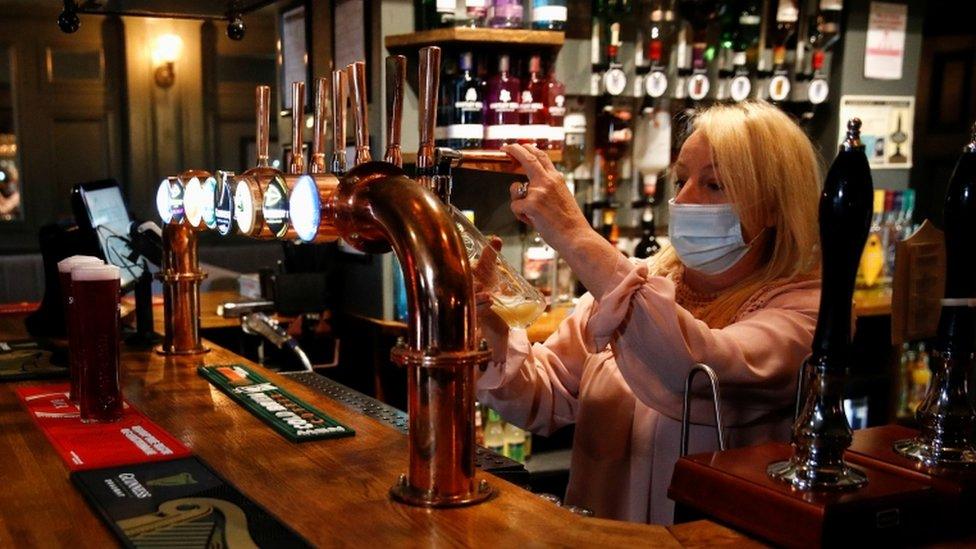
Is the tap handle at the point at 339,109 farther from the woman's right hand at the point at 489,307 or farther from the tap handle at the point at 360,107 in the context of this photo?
the woman's right hand at the point at 489,307

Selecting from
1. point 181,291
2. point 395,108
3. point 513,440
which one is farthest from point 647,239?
point 395,108

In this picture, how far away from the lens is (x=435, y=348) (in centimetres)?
104

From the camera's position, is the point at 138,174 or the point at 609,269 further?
the point at 138,174

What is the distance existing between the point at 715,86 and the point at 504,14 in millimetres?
1322

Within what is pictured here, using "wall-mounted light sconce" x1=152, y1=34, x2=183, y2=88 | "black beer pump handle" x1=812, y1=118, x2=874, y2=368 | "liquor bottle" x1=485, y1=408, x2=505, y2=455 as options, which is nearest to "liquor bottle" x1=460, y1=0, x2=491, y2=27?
"liquor bottle" x1=485, y1=408, x2=505, y2=455

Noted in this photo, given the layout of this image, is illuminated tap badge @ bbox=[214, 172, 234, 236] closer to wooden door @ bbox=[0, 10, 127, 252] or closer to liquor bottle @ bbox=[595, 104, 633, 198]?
liquor bottle @ bbox=[595, 104, 633, 198]

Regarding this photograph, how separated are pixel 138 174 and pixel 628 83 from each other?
4299 millimetres

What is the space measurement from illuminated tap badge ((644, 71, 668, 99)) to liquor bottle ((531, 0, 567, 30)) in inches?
27.1

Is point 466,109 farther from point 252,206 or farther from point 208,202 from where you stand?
point 252,206

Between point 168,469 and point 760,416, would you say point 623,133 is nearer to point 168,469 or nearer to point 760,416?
point 760,416

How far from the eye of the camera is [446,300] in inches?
40.4

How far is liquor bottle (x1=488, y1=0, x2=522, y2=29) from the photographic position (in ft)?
11.3

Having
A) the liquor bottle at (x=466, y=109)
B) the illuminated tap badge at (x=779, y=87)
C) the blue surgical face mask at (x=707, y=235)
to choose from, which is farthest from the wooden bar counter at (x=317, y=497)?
the illuminated tap badge at (x=779, y=87)

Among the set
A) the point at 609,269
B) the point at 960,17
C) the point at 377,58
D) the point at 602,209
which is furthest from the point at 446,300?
the point at 960,17
